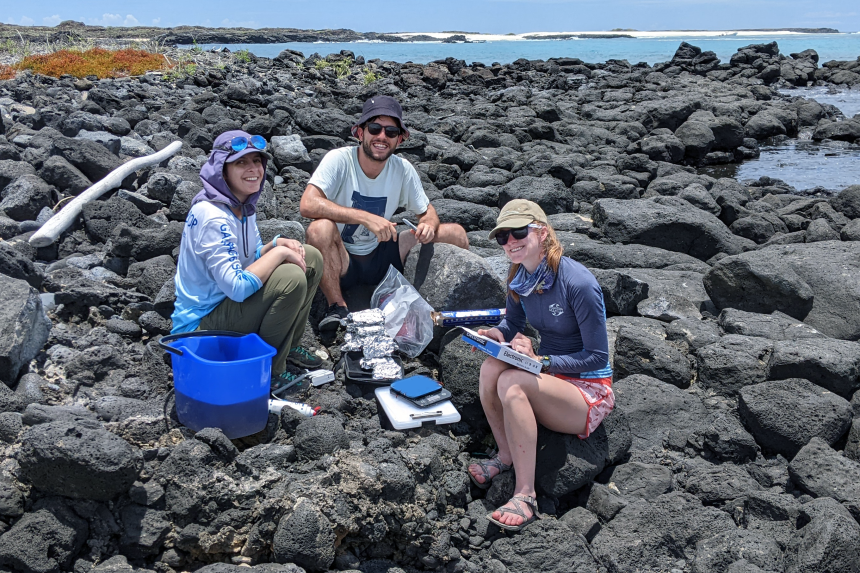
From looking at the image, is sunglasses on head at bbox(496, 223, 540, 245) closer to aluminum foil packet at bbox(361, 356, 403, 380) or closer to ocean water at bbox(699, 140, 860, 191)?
aluminum foil packet at bbox(361, 356, 403, 380)

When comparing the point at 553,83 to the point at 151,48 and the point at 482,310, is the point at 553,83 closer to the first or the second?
the point at 151,48

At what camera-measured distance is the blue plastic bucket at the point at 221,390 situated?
12.1 ft

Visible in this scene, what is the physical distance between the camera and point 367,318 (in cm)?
503

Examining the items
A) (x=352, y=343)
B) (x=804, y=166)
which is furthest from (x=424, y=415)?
(x=804, y=166)

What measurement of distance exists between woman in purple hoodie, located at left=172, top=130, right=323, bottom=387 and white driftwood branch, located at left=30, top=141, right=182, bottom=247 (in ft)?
10.6

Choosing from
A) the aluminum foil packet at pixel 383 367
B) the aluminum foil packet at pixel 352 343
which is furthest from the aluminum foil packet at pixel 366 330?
the aluminum foil packet at pixel 383 367

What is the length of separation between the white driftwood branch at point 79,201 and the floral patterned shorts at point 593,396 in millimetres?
5420

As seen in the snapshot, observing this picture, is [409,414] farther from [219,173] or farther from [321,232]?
[219,173]

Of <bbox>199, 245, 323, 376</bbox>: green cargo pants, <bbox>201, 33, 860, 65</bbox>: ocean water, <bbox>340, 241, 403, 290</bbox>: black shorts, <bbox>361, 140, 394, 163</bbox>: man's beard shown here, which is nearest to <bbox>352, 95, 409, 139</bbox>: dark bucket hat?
<bbox>361, 140, 394, 163</bbox>: man's beard

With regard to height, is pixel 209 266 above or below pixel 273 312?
above

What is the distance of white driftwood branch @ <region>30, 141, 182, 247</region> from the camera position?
6684 mm

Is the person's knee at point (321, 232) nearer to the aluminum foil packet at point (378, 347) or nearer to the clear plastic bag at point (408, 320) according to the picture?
the clear plastic bag at point (408, 320)

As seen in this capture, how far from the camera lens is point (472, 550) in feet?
11.8

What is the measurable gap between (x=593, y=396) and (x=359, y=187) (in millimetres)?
2769
